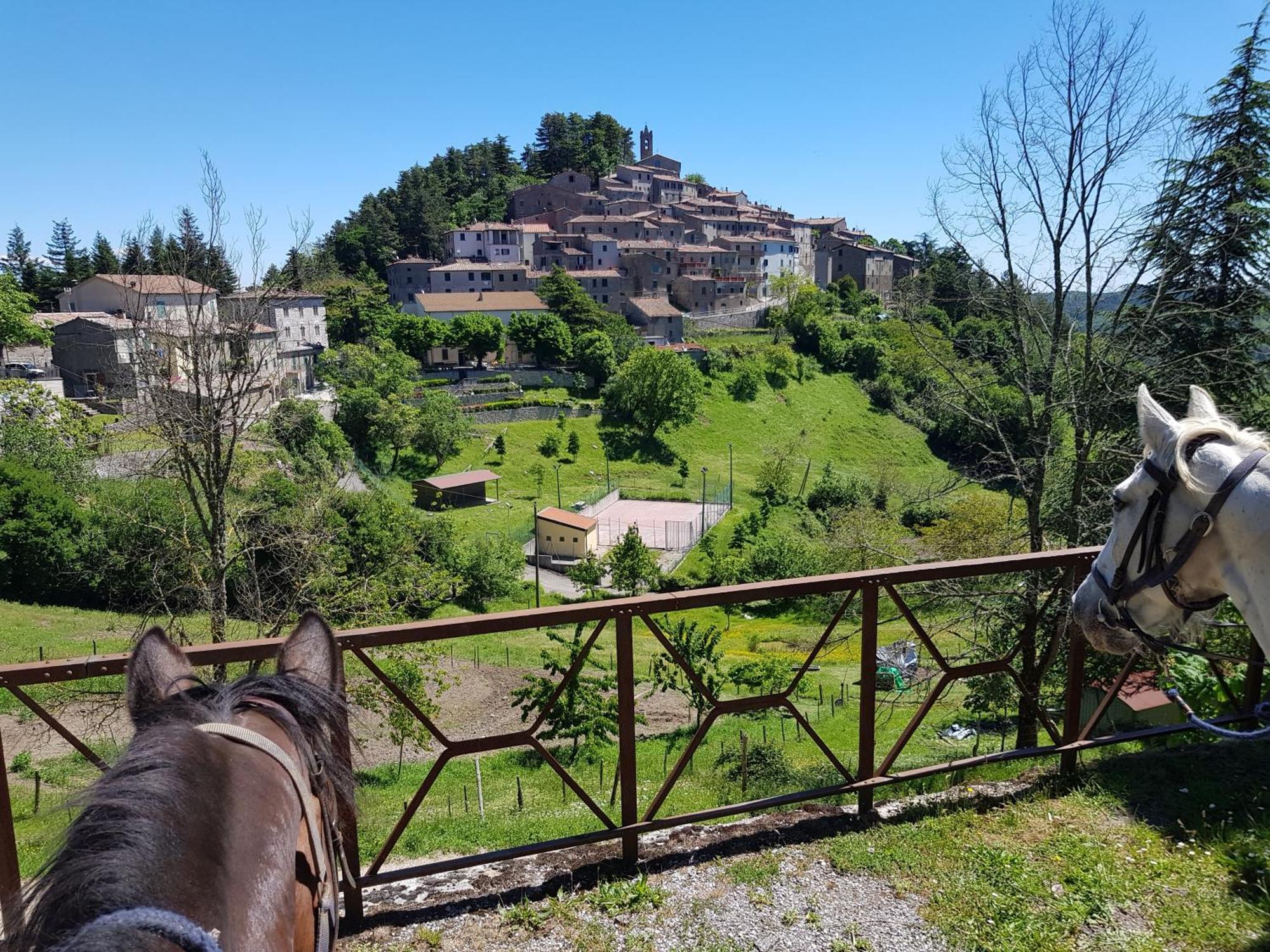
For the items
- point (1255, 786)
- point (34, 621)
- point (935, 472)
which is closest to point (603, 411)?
point (935, 472)

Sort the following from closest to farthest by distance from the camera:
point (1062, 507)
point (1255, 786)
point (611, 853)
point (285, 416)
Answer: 1. point (611, 853)
2. point (1255, 786)
3. point (1062, 507)
4. point (285, 416)

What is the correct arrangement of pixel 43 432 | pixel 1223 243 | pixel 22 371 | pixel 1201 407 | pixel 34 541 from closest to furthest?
pixel 1201 407 < pixel 1223 243 < pixel 34 541 < pixel 43 432 < pixel 22 371

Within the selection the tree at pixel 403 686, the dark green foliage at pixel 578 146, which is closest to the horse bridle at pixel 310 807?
the tree at pixel 403 686

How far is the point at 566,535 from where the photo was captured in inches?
1507

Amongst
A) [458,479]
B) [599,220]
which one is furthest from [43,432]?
[599,220]

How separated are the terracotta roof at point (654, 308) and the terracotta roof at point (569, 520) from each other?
121ft

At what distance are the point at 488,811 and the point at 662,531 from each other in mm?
31118

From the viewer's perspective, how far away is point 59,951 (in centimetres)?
93

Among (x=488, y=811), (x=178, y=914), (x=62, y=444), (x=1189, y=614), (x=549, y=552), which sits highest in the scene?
(x=178, y=914)

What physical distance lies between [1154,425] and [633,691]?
2.17m

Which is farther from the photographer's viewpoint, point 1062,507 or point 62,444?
point 62,444

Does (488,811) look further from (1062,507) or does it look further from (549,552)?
(549,552)

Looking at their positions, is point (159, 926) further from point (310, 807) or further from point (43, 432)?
point (43, 432)

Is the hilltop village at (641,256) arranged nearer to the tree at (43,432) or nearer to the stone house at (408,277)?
the stone house at (408,277)
